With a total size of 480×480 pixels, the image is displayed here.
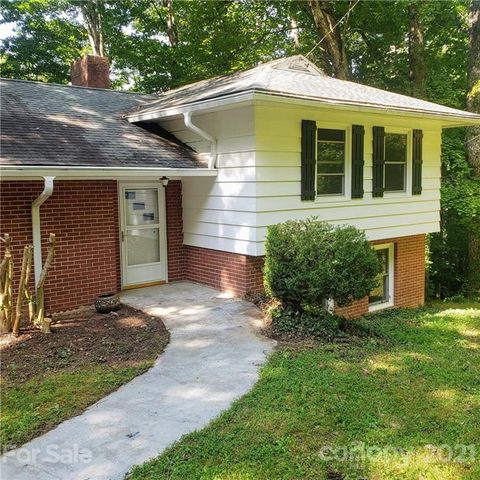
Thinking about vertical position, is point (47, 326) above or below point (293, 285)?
below

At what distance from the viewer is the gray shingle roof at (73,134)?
270 inches

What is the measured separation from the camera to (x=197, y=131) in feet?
26.2

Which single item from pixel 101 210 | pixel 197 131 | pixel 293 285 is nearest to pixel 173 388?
pixel 293 285

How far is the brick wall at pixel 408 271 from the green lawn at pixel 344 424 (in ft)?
16.4

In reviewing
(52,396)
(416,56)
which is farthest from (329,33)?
(52,396)

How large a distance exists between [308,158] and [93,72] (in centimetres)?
684

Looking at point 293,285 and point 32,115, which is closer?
point 293,285

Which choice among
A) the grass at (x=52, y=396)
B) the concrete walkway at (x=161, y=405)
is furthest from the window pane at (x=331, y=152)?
the grass at (x=52, y=396)

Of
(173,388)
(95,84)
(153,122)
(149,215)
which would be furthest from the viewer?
(95,84)

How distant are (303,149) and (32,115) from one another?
4.53 meters

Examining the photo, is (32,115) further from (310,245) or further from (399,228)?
(399,228)

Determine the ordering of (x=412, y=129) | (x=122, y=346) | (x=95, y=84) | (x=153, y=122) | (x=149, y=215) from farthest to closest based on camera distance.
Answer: (x=95, y=84) → (x=412, y=129) → (x=153, y=122) → (x=149, y=215) → (x=122, y=346)

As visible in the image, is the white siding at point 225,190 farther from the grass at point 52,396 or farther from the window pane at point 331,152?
the grass at point 52,396

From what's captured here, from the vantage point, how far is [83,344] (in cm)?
581
